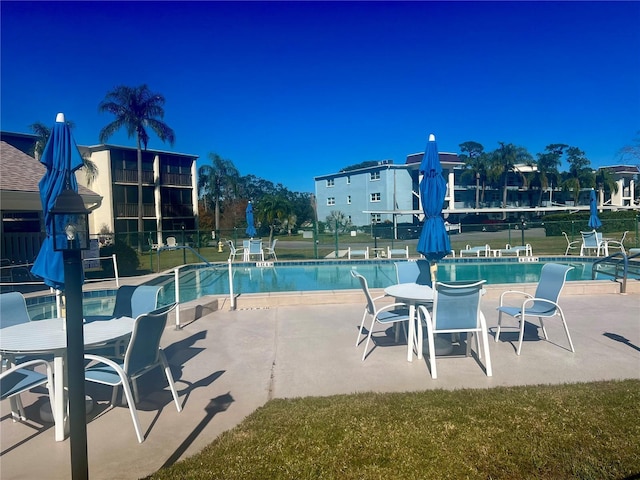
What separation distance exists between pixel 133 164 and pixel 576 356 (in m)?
35.9

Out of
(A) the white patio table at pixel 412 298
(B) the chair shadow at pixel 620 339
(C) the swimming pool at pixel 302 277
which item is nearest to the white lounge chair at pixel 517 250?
(C) the swimming pool at pixel 302 277

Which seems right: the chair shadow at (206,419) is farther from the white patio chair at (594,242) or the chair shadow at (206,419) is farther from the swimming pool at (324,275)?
the white patio chair at (594,242)

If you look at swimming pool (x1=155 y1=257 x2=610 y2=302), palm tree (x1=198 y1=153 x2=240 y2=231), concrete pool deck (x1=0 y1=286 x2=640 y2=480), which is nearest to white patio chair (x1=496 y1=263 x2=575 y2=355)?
concrete pool deck (x1=0 y1=286 x2=640 y2=480)

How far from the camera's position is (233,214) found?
42531mm

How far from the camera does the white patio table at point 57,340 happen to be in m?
3.16

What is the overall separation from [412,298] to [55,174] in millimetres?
3874

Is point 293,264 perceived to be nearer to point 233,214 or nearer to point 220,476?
point 220,476

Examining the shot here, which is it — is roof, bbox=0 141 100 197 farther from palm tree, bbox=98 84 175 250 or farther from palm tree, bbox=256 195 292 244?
palm tree, bbox=98 84 175 250

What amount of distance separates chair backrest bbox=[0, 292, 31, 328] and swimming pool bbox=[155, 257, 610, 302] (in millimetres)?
6081

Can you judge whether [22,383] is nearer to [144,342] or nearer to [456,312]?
[144,342]

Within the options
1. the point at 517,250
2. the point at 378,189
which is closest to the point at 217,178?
the point at 378,189

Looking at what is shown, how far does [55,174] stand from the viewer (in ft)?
14.2

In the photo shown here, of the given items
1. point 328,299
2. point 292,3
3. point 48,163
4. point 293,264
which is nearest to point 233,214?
point 293,264

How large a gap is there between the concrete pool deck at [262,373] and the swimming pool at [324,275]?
4.77 m
